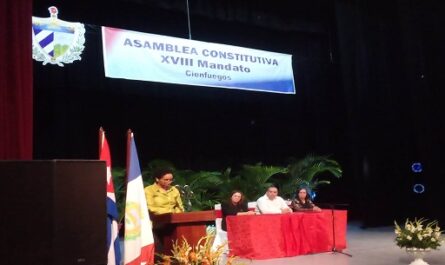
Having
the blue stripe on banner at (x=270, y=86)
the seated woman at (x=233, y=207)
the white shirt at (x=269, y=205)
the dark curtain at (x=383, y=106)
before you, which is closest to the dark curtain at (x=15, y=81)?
the seated woman at (x=233, y=207)

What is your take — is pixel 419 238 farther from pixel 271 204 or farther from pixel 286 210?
pixel 271 204

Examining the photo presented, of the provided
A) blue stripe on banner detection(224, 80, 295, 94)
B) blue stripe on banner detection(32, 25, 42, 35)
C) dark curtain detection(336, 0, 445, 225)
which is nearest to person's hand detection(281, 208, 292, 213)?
blue stripe on banner detection(224, 80, 295, 94)

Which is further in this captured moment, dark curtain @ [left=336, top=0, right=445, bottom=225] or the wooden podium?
dark curtain @ [left=336, top=0, right=445, bottom=225]

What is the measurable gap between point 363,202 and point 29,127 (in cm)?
736

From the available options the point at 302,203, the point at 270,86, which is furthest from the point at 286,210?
the point at 270,86

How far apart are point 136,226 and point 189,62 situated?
4628mm

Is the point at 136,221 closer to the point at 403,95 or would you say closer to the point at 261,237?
the point at 261,237

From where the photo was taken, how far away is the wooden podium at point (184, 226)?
2.72 metres

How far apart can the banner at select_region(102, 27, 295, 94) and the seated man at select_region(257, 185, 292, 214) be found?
213 centimetres

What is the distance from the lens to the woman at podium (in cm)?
322

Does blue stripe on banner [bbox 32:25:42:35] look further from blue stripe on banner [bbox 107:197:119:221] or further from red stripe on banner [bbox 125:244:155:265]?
red stripe on banner [bbox 125:244:155:265]

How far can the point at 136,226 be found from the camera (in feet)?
9.65

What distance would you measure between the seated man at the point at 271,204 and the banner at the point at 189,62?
213cm

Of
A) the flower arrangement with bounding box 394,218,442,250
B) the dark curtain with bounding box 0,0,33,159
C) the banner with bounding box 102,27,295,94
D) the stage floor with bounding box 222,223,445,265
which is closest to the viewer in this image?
the dark curtain with bounding box 0,0,33,159
